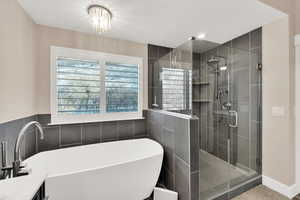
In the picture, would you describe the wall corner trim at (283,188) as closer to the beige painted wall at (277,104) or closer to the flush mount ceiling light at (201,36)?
the beige painted wall at (277,104)

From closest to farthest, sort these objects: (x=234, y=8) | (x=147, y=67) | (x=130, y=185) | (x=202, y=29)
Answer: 1. (x=130, y=185)
2. (x=234, y=8)
3. (x=202, y=29)
4. (x=147, y=67)

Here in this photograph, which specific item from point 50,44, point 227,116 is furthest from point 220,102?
point 50,44

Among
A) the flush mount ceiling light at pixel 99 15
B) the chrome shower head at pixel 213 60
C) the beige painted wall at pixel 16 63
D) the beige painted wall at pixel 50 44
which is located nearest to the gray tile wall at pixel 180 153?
the flush mount ceiling light at pixel 99 15

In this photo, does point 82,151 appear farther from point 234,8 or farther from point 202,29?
point 234,8

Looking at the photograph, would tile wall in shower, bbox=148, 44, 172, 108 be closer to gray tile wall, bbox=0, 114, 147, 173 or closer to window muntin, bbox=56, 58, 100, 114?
gray tile wall, bbox=0, 114, 147, 173

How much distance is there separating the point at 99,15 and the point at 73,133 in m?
1.76

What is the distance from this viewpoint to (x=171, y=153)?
1.82 m

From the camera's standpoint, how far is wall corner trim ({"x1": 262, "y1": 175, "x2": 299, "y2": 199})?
1.75 m

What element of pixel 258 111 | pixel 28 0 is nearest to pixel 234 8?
pixel 258 111

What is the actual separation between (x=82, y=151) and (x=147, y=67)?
6.07 feet

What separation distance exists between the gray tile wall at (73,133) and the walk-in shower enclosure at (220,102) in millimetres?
685

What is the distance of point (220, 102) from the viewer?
266 cm

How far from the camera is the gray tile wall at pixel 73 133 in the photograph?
5.76 ft

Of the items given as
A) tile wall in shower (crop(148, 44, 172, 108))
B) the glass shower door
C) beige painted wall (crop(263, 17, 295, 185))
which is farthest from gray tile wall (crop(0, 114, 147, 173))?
beige painted wall (crop(263, 17, 295, 185))
